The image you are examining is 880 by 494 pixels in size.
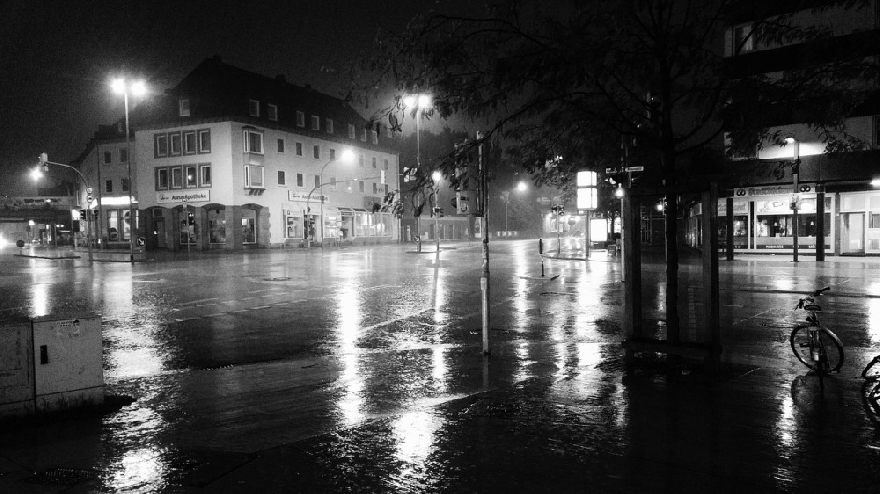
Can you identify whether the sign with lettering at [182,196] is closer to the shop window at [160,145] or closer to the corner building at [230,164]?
the corner building at [230,164]

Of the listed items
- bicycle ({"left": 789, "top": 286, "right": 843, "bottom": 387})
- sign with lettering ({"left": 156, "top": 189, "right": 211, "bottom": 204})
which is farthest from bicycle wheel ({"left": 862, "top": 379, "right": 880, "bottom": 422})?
sign with lettering ({"left": 156, "top": 189, "right": 211, "bottom": 204})

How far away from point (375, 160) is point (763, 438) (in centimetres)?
7204

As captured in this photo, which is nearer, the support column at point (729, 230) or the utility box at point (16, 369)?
the utility box at point (16, 369)

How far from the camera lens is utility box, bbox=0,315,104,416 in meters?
5.80

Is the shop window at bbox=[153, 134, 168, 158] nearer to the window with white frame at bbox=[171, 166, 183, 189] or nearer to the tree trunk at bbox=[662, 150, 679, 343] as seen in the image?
the window with white frame at bbox=[171, 166, 183, 189]

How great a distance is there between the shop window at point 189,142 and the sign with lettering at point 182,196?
373cm

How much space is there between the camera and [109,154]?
210 feet

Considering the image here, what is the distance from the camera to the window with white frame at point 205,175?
55.1m

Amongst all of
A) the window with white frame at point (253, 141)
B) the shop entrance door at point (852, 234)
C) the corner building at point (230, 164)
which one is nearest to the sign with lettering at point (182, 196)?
the corner building at point (230, 164)

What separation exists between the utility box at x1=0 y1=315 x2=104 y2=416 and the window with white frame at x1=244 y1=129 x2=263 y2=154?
5159cm

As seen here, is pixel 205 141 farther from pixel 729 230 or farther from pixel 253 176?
pixel 729 230

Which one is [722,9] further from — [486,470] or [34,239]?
[34,239]

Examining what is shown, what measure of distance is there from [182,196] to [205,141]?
577 cm

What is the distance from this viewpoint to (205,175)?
2181 inches
